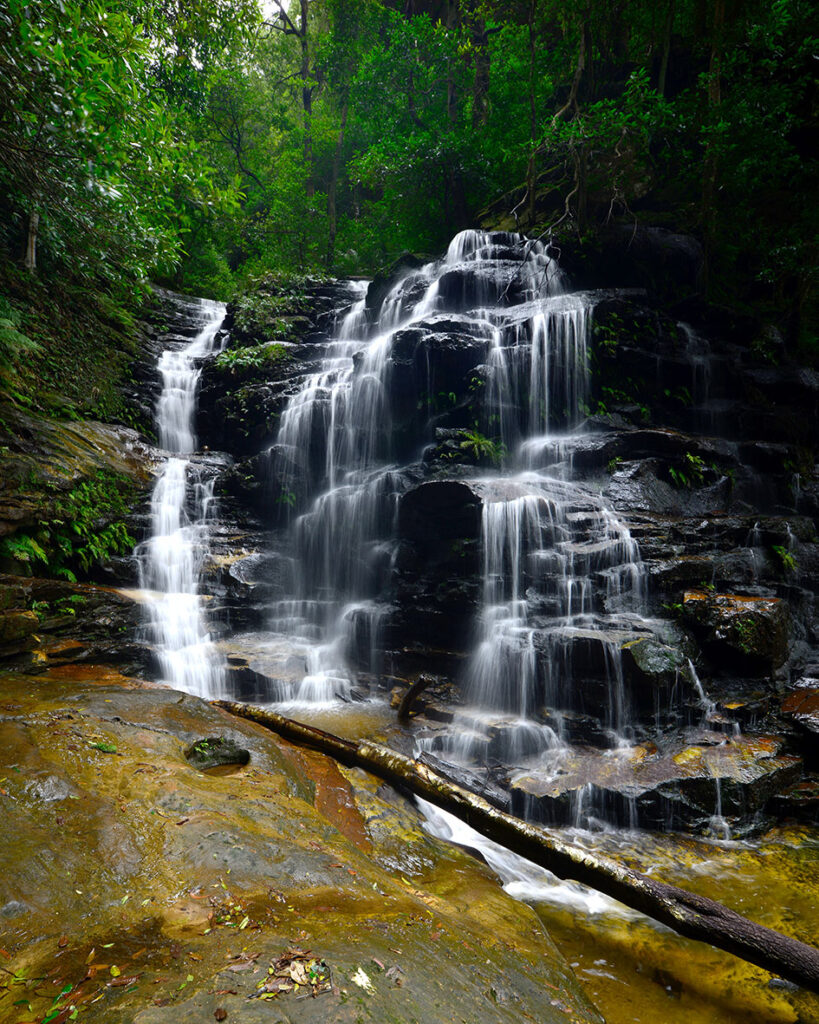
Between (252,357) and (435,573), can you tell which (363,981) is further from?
(252,357)

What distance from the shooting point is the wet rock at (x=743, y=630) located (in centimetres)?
646

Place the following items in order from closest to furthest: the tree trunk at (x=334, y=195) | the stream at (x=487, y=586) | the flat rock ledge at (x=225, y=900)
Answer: the flat rock ledge at (x=225, y=900) < the stream at (x=487, y=586) < the tree trunk at (x=334, y=195)

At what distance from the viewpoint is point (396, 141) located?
16891 mm

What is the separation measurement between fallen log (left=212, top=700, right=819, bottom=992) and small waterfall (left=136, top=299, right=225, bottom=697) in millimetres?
3939

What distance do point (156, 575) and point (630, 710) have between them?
25.9 feet

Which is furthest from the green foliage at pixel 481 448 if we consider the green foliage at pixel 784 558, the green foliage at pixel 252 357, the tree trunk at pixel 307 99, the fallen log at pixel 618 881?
the tree trunk at pixel 307 99

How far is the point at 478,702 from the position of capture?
7332 millimetres

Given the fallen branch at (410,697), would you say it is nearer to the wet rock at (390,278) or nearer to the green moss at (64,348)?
the green moss at (64,348)

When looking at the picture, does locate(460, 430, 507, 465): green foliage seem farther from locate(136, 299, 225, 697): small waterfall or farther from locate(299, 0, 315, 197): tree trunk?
locate(299, 0, 315, 197): tree trunk

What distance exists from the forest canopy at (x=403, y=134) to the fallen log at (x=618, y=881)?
853cm

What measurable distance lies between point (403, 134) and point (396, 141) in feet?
5.17

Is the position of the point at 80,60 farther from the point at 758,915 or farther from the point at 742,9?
the point at 742,9

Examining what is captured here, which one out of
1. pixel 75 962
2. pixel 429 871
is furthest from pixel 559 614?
pixel 75 962

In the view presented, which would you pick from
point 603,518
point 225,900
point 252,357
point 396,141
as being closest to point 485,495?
point 603,518
